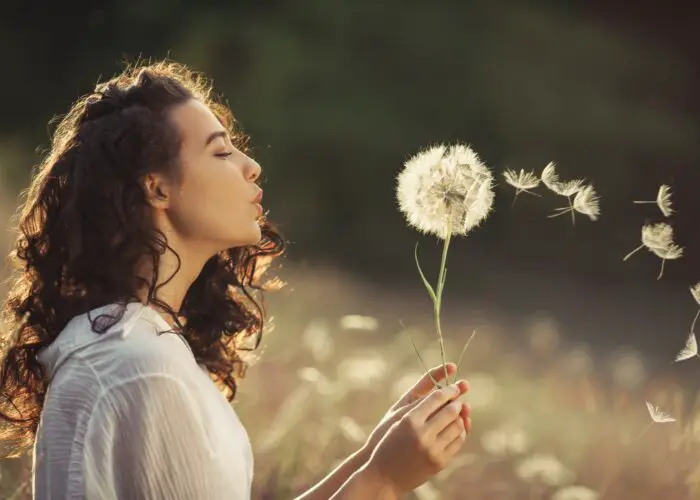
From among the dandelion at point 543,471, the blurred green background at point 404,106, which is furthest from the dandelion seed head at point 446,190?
the blurred green background at point 404,106

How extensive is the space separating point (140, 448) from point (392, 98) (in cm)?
731

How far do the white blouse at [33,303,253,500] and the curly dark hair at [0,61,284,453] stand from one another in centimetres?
8

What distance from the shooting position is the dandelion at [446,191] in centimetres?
215

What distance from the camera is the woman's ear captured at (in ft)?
6.79

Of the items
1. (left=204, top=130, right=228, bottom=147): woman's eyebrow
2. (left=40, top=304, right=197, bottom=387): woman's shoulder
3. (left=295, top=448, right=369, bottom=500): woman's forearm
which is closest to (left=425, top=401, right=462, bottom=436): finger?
(left=295, top=448, right=369, bottom=500): woman's forearm

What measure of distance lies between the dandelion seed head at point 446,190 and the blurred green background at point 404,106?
4.68 m

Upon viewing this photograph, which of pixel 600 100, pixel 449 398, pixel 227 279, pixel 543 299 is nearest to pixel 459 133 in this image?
pixel 600 100

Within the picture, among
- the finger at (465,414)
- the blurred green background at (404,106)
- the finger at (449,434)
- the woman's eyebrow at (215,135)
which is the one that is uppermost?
the blurred green background at (404,106)

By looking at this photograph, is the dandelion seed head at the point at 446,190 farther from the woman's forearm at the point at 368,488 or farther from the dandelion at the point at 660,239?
the woman's forearm at the point at 368,488

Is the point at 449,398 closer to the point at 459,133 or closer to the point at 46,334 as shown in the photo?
the point at 46,334

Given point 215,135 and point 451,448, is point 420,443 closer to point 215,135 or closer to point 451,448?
point 451,448

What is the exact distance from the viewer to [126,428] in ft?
5.71

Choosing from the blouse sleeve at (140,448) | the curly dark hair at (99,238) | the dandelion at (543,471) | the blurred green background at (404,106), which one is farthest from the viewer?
the blurred green background at (404,106)

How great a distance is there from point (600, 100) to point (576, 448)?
17.2 ft
